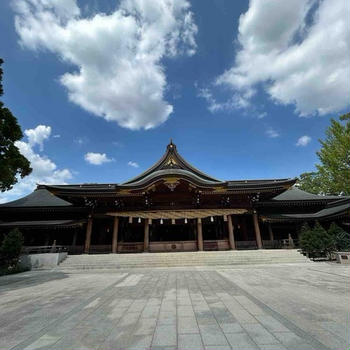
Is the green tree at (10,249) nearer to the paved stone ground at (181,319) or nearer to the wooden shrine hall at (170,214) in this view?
the wooden shrine hall at (170,214)

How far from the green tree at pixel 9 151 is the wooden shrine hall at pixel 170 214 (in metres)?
4.08

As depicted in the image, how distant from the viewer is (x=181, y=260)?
43.5 feet

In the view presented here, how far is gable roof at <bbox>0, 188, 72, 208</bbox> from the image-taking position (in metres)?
18.3

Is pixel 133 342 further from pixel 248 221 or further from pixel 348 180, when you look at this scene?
pixel 348 180

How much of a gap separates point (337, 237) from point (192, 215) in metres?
10.5

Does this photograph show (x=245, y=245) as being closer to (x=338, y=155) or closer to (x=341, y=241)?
(x=341, y=241)

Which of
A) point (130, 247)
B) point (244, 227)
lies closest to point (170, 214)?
point (130, 247)

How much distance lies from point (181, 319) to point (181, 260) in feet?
33.1

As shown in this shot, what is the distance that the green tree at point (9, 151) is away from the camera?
10.6m

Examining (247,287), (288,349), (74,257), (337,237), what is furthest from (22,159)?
(337,237)

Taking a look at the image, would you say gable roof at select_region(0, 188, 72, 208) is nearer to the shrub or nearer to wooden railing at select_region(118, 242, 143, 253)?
wooden railing at select_region(118, 242, 143, 253)

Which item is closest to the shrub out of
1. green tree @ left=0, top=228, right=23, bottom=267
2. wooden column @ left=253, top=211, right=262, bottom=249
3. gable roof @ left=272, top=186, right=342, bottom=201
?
wooden column @ left=253, top=211, right=262, bottom=249

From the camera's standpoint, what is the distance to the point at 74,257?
14.1 meters

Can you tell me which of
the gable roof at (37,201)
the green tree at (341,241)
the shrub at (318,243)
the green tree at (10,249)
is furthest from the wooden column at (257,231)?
the gable roof at (37,201)
